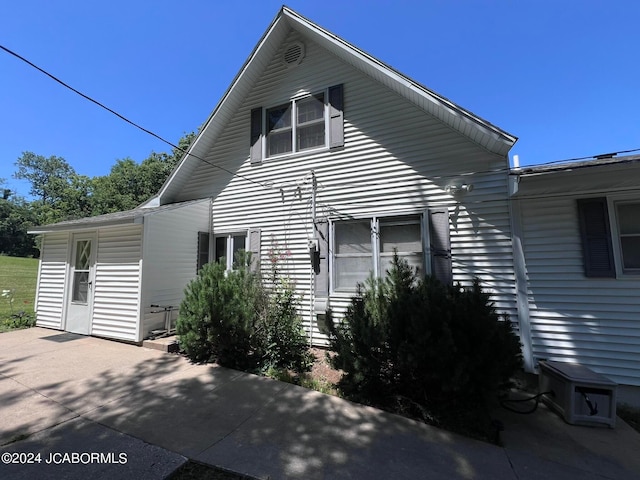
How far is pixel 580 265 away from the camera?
471 cm

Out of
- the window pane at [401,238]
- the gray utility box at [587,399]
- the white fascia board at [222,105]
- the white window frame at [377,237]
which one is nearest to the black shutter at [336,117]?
the white window frame at [377,237]

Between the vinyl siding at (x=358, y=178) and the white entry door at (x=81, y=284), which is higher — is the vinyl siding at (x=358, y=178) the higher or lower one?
→ the higher one

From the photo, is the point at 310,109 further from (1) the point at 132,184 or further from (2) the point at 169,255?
(1) the point at 132,184

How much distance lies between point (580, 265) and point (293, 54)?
749 cm

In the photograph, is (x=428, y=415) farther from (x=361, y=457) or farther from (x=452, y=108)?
(x=452, y=108)

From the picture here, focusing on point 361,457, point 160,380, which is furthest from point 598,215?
point 160,380

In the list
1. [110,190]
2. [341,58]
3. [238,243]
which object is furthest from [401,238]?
[110,190]

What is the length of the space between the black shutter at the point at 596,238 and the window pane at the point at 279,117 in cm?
625

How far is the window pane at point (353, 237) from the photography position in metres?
6.16

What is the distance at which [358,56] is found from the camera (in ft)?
19.4

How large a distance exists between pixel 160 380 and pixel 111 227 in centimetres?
416

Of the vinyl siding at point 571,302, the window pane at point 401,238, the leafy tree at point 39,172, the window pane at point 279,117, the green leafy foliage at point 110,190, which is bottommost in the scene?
the vinyl siding at point 571,302

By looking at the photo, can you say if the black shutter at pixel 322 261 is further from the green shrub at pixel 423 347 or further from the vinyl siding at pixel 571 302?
the vinyl siding at pixel 571 302

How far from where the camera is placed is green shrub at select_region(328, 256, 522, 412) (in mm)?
3404
